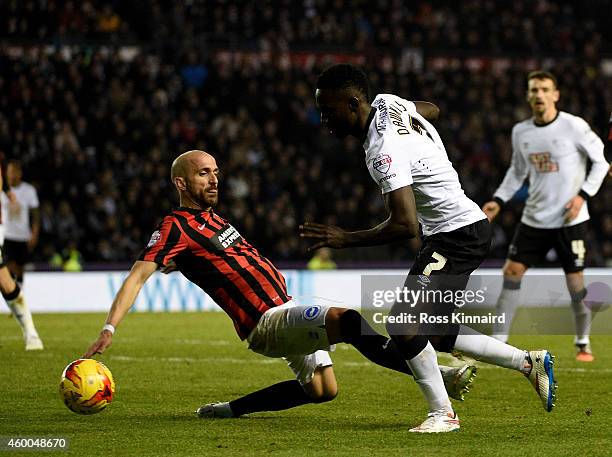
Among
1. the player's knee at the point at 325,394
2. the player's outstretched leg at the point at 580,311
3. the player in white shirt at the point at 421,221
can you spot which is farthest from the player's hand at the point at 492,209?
the player's knee at the point at 325,394

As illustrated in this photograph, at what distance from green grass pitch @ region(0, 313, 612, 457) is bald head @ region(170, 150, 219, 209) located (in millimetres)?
1362

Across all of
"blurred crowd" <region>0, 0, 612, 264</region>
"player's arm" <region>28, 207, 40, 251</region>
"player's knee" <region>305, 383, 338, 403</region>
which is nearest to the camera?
"player's knee" <region>305, 383, 338, 403</region>

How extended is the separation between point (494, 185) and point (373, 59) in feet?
12.8

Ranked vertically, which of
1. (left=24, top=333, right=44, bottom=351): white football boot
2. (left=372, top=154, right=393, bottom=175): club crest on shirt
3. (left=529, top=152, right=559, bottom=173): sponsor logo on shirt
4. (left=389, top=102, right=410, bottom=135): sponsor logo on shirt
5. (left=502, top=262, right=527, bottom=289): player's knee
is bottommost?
(left=24, top=333, right=44, bottom=351): white football boot

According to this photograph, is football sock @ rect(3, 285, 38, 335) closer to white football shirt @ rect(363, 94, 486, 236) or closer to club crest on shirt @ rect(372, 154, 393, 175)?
white football shirt @ rect(363, 94, 486, 236)

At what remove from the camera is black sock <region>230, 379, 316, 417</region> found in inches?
272

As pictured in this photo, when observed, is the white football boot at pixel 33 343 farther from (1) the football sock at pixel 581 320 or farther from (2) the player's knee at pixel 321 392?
(1) the football sock at pixel 581 320

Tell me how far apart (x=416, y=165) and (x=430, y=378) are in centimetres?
120

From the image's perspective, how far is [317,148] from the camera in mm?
21453

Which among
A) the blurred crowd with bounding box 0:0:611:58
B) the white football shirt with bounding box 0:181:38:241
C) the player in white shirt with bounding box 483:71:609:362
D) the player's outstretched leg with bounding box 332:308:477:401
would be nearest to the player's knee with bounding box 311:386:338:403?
the player's outstretched leg with bounding box 332:308:477:401

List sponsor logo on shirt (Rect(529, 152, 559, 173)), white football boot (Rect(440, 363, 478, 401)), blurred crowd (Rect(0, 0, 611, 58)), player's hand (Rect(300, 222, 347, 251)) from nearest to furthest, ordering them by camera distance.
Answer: player's hand (Rect(300, 222, 347, 251)) → white football boot (Rect(440, 363, 478, 401)) → sponsor logo on shirt (Rect(529, 152, 559, 173)) → blurred crowd (Rect(0, 0, 611, 58))

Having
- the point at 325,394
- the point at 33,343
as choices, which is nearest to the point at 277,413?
the point at 325,394

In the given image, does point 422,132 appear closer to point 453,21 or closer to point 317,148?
point 317,148

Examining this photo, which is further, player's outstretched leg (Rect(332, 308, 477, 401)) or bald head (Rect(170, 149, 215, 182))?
bald head (Rect(170, 149, 215, 182))
